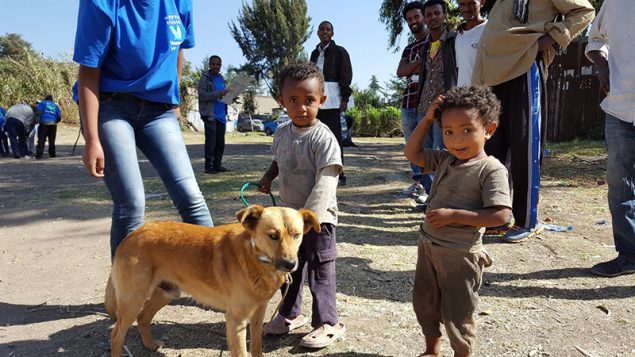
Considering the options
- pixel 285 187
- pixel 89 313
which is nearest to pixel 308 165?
pixel 285 187

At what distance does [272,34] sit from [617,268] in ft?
192

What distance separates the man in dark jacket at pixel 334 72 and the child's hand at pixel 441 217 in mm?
4602

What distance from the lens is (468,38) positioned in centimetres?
454

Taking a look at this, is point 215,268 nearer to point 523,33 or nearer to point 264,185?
point 264,185

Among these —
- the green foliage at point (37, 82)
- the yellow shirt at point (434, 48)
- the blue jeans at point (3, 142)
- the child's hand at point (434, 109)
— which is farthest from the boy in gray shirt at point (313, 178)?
the green foliage at point (37, 82)

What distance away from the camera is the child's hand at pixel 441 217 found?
202cm

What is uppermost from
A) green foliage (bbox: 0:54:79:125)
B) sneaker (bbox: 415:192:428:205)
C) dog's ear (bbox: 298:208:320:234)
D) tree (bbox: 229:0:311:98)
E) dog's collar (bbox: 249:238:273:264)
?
tree (bbox: 229:0:311:98)

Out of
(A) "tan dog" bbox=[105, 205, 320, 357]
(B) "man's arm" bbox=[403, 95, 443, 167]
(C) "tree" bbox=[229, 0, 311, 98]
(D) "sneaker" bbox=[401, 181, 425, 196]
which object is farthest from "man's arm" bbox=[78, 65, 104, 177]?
(C) "tree" bbox=[229, 0, 311, 98]

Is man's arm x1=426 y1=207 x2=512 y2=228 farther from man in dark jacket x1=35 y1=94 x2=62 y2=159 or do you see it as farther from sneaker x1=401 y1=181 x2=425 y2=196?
man in dark jacket x1=35 y1=94 x2=62 y2=159

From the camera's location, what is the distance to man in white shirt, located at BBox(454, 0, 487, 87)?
4457 mm

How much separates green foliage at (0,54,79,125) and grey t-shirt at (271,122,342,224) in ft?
83.0

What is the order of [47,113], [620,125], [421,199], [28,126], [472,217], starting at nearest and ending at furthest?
[472,217] → [620,125] → [421,199] → [47,113] → [28,126]

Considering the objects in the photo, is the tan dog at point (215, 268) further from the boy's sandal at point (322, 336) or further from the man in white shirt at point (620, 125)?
the man in white shirt at point (620, 125)

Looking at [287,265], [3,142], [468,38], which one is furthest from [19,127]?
[287,265]
